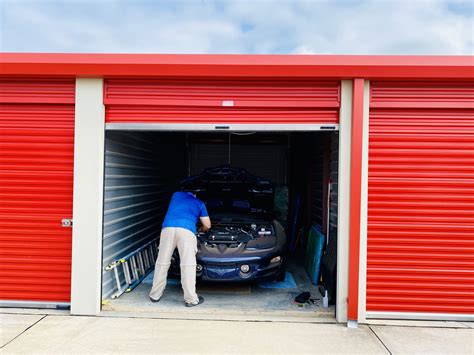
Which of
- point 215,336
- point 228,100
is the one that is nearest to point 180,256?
point 215,336

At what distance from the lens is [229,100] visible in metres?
5.06

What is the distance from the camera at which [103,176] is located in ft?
16.8

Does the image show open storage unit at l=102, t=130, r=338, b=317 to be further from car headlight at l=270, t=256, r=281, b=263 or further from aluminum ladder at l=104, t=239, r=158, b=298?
car headlight at l=270, t=256, r=281, b=263

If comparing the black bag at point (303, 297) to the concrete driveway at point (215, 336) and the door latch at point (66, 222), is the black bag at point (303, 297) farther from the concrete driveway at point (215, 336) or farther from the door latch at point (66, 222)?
the door latch at point (66, 222)

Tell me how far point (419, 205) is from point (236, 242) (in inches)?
101

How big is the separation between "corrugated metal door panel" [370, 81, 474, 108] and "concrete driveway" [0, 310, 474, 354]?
2842 mm

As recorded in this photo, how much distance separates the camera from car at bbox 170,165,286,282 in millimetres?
5527

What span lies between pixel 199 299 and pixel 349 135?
3076mm

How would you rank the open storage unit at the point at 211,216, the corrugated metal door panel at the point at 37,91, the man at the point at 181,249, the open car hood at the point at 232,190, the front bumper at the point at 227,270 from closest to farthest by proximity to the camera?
the corrugated metal door panel at the point at 37,91 → the man at the point at 181,249 → the open storage unit at the point at 211,216 → the front bumper at the point at 227,270 → the open car hood at the point at 232,190

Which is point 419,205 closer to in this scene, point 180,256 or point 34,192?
point 180,256

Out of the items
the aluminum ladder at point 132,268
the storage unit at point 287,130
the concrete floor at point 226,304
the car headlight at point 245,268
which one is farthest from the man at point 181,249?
the storage unit at point 287,130

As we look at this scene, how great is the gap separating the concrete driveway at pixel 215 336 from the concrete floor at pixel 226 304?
234mm

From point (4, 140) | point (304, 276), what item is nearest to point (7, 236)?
point (4, 140)

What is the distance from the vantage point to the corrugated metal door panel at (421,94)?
495 cm
